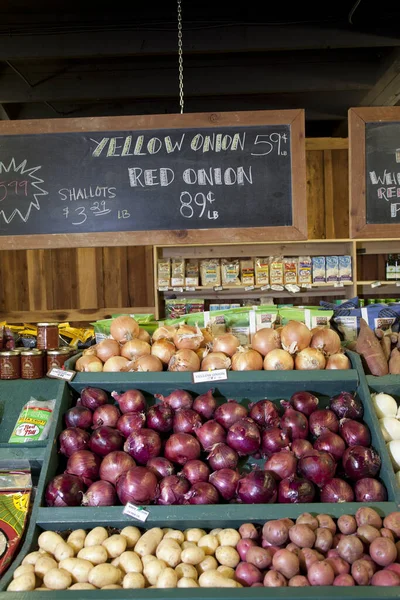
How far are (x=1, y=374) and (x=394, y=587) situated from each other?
183cm

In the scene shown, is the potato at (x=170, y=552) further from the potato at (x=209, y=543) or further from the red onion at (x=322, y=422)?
the red onion at (x=322, y=422)

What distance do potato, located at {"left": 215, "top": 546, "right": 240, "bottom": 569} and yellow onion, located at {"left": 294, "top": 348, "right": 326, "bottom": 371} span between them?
2.72ft

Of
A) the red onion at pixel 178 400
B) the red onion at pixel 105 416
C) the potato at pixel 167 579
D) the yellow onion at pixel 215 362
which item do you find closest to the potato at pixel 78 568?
the potato at pixel 167 579

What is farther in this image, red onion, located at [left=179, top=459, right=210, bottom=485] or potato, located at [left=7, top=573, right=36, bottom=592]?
red onion, located at [left=179, top=459, right=210, bottom=485]

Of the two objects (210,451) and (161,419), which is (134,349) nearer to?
(161,419)

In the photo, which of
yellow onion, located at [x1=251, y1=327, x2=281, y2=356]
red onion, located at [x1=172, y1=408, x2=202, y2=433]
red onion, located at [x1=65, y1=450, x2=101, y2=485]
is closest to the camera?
red onion, located at [x1=65, y1=450, x2=101, y2=485]

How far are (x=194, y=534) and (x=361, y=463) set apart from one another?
0.64 meters

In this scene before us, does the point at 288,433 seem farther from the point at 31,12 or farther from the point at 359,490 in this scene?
the point at 31,12

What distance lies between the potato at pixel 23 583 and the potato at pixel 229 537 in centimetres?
56

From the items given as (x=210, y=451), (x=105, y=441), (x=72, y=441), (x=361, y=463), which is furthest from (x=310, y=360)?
(x=72, y=441)

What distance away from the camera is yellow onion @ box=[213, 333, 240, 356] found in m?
2.18

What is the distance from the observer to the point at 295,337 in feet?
7.08

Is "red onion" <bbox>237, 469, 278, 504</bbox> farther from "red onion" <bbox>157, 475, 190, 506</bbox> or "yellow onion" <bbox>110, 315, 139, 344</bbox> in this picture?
"yellow onion" <bbox>110, 315, 139, 344</bbox>

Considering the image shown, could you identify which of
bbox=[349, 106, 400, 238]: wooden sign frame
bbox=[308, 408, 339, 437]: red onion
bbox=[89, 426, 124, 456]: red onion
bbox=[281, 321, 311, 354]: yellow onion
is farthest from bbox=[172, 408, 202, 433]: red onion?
bbox=[349, 106, 400, 238]: wooden sign frame
